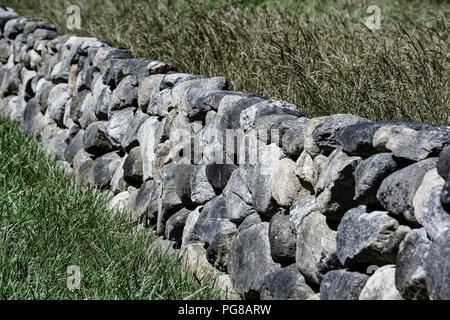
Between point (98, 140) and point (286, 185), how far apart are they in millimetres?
2680

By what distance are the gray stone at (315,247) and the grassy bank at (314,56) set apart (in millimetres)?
1007

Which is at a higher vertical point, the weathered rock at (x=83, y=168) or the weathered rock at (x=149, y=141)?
the weathered rock at (x=149, y=141)

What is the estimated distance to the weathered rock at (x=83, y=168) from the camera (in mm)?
5641

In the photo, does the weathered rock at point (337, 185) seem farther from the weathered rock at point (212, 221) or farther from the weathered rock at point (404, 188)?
the weathered rock at point (212, 221)

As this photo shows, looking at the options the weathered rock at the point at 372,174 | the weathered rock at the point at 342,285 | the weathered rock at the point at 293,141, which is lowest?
the weathered rock at the point at 342,285

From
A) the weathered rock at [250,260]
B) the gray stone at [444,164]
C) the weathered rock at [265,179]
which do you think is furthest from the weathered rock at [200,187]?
the gray stone at [444,164]

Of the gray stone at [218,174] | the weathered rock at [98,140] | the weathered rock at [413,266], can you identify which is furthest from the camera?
the weathered rock at [98,140]

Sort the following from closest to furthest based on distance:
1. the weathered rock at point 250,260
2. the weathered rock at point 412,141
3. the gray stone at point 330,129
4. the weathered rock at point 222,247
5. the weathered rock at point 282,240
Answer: the weathered rock at point 412,141
the gray stone at point 330,129
the weathered rock at point 282,240
the weathered rock at point 250,260
the weathered rock at point 222,247

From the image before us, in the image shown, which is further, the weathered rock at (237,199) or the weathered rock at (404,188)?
the weathered rock at (237,199)

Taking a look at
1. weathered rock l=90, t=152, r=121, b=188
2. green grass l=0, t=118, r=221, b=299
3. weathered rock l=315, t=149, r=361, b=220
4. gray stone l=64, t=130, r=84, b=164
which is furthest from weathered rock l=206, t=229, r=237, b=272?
gray stone l=64, t=130, r=84, b=164

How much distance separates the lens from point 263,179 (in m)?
3.36

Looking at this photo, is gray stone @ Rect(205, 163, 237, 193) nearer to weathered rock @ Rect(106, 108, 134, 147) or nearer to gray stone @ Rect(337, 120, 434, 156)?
gray stone @ Rect(337, 120, 434, 156)
